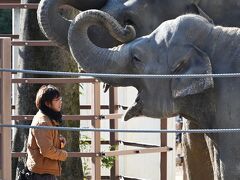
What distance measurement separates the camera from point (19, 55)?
11.1 meters

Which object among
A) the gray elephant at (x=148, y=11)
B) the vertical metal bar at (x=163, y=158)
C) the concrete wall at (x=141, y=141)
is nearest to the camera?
the gray elephant at (x=148, y=11)

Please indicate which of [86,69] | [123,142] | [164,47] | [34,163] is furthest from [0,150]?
[123,142]

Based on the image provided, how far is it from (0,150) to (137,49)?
1493 millimetres

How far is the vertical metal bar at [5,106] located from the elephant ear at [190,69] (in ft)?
4.93

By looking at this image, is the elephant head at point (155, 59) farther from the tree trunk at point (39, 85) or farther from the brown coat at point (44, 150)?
the tree trunk at point (39, 85)

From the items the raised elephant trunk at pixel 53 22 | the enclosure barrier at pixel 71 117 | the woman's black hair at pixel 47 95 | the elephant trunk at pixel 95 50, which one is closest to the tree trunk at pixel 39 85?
the enclosure barrier at pixel 71 117

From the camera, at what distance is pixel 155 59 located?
7.76 meters

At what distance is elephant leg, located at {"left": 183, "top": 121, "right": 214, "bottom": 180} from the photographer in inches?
355

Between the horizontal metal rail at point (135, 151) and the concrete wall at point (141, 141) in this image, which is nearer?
the horizontal metal rail at point (135, 151)

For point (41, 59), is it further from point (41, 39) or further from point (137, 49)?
point (137, 49)

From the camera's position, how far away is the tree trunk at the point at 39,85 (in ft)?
35.7

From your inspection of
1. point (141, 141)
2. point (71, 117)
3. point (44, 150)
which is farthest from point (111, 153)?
point (44, 150)

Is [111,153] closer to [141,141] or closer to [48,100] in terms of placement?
[141,141]

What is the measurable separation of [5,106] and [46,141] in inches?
16.2
